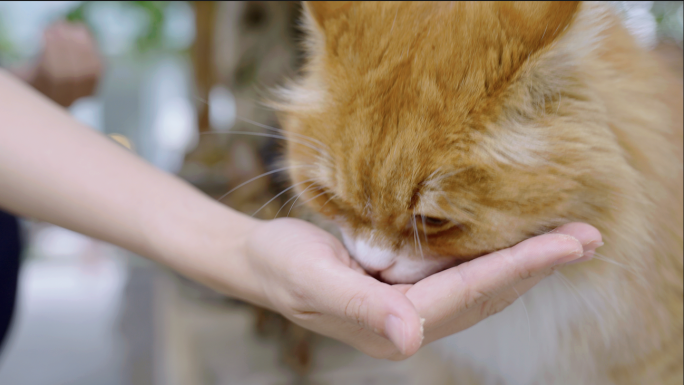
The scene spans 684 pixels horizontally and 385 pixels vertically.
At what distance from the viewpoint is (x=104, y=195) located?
2.73ft

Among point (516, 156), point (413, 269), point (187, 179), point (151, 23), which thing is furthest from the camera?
point (151, 23)

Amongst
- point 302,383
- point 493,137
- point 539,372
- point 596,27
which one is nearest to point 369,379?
point 302,383

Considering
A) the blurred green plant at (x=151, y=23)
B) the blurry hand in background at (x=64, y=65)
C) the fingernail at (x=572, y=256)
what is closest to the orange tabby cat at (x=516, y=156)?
the fingernail at (x=572, y=256)

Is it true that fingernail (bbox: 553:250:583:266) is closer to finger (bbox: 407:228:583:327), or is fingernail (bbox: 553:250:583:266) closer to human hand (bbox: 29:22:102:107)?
finger (bbox: 407:228:583:327)

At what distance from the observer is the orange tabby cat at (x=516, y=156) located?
68cm

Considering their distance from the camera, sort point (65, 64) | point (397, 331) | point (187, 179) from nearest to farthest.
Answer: point (397, 331), point (65, 64), point (187, 179)

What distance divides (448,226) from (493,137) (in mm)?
167

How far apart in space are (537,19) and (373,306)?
A: 0.52m

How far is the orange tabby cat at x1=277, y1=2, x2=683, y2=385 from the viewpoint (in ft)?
2.24

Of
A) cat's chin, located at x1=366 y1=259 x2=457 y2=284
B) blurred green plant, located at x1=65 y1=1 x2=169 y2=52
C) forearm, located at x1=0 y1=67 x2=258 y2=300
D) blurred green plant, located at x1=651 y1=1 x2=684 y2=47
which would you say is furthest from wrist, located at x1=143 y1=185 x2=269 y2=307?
blurred green plant, located at x1=65 y1=1 x2=169 y2=52

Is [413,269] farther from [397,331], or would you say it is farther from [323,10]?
Answer: [323,10]

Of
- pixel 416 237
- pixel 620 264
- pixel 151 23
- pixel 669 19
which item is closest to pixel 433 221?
pixel 416 237

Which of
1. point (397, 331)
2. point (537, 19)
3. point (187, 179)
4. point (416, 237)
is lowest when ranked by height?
point (187, 179)

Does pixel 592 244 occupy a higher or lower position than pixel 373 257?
higher
